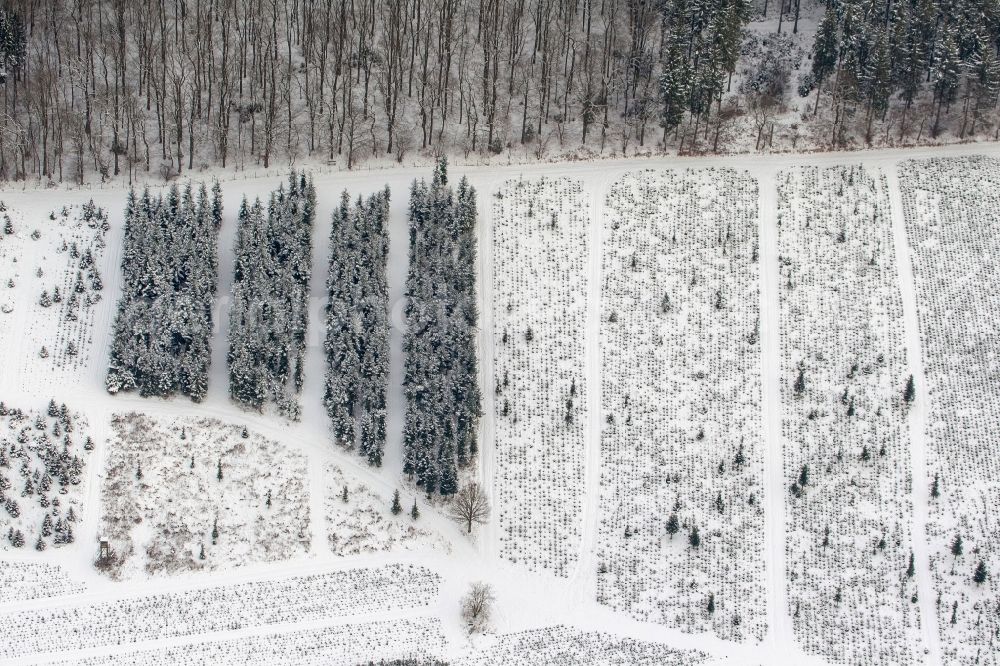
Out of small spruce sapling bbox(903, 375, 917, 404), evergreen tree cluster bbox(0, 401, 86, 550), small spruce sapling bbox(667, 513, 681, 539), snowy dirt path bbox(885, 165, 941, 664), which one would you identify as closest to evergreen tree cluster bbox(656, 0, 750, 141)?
snowy dirt path bbox(885, 165, 941, 664)

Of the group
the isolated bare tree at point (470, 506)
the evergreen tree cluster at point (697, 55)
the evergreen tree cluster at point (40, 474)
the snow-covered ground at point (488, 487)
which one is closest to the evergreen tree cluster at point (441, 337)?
the isolated bare tree at point (470, 506)

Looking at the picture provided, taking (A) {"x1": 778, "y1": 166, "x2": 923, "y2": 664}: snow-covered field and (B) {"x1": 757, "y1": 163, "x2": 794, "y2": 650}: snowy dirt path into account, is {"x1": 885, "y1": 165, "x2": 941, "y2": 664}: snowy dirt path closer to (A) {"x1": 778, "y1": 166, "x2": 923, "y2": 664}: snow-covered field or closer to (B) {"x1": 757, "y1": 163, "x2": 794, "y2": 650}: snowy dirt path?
(A) {"x1": 778, "y1": 166, "x2": 923, "y2": 664}: snow-covered field

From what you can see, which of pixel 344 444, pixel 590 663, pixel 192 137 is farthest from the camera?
pixel 192 137

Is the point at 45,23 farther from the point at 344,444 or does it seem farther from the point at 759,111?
the point at 759,111

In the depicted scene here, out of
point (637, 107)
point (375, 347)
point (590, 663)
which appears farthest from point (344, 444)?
point (637, 107)

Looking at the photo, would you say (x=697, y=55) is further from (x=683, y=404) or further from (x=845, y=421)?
(x=845, y=421)
